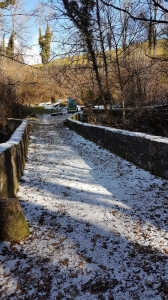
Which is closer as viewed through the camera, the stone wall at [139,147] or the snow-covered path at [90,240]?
the snow-covered path at [90,240]

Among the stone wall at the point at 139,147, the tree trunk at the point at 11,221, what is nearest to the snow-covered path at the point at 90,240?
the tree trunk at the point at 11,221

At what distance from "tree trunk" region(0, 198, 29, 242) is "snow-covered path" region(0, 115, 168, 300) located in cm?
10

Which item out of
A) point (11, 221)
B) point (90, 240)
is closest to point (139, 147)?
point (90, 240)

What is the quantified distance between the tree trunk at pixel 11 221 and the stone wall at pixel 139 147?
10.6 ft

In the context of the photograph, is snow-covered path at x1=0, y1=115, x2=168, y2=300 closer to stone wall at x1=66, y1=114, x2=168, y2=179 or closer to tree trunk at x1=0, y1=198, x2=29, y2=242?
tree trunk at x1=0, y1=198, x2=29, y2=242

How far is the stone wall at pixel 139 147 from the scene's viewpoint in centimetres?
502

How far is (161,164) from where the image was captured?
5051 mm

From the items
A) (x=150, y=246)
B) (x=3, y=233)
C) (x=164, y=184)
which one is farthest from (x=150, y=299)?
(x=164, y=184)

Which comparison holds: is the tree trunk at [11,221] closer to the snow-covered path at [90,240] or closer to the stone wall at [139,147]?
the snow-covered path at [90,240]

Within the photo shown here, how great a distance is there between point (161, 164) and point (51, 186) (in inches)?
96.8

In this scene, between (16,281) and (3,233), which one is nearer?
(16,281)

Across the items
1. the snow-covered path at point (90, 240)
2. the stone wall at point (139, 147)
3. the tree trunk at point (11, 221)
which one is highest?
the stone wall at point (139, 147)

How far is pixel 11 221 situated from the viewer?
118 inches

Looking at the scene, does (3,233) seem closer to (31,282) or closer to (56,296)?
(31,282)
